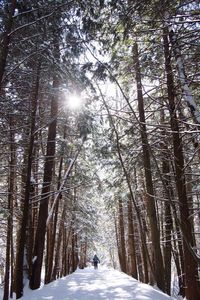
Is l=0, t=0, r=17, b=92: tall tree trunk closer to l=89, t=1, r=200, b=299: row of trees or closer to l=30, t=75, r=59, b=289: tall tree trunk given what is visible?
l=89, t=1, r=200, b=299: row of trees

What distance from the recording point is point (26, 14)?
7340 millimetres

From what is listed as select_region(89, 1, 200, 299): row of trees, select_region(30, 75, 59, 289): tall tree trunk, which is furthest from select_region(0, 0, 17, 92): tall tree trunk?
select_region(30, 75, 59, 289): tall tree trunk

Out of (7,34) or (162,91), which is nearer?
(7,34)

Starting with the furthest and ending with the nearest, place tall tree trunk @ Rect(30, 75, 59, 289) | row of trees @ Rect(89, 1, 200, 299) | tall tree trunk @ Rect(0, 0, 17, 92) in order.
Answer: tall tree trunk @ Rect(30, 75, 59, 289) → tall tree trunk @ Rect(0, 0, 17, 92) → row of trees @ Rect(89, 1, 200, 299)

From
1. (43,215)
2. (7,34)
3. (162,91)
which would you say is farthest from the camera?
(43,215)

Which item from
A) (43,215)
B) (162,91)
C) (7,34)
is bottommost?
(43,215)

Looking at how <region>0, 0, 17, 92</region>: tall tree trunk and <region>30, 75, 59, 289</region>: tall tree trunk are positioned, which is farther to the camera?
<region>30, 75, 59, 289</region>: tall tree trunk

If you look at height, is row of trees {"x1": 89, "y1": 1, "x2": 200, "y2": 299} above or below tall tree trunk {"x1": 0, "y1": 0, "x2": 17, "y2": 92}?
below

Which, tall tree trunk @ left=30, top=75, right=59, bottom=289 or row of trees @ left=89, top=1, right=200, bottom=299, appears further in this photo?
tall tree trunk @ left=30, top=75, right=59, bottom=289

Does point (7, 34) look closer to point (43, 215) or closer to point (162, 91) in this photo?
point (162, 91)

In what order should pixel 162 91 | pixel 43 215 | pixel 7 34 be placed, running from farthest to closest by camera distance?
pixel 43 215, pixel 162 91, pixel 7 34

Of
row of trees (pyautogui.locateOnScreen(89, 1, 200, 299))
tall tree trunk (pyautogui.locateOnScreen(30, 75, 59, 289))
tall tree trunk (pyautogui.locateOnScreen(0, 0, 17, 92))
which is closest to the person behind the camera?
row of trees (pyautogui.locateOnScreen(89, 1, 200, 299))

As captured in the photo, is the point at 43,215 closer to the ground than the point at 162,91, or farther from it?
closer to the ground

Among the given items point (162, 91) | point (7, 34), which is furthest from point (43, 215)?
point (7, 34)
